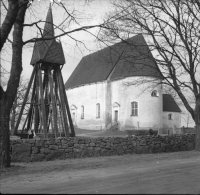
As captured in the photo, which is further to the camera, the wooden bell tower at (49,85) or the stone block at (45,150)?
the wooden bell tower at (49,85)

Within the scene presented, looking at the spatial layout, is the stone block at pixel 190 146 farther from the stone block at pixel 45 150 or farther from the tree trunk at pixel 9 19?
the tree trunk at pixel 9 19

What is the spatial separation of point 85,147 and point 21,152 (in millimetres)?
2957

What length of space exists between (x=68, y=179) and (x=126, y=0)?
1072 cm

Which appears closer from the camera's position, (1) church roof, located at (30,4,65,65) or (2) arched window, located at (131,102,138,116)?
(1) church roof, located at (30,4,65,65)

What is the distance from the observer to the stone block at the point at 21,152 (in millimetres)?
11977

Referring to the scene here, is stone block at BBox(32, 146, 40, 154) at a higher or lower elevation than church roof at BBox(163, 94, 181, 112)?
lower

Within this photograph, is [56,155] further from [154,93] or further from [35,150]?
[154,93]

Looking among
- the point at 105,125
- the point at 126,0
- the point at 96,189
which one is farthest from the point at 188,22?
the point at 105,125

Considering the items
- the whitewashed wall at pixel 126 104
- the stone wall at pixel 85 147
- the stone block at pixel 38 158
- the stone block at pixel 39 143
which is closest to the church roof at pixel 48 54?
the stone wall at pixel 85 147

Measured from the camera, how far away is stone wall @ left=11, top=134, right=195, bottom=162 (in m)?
12.1

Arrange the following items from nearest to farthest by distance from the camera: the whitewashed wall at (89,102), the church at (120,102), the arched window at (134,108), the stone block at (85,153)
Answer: the stone block at (85,153)
the church at (120,102)
the arched window at (134,108)
the whitewashed wall at (89,102)

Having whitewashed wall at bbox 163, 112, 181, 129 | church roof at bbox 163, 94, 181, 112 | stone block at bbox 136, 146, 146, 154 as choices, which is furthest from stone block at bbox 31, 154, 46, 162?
church roof at bbox 163, 94, 181, 112

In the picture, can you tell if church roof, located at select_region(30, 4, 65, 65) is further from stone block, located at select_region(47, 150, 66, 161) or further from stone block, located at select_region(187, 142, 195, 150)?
stone block, located at select_region(187, 142, 195, 150)

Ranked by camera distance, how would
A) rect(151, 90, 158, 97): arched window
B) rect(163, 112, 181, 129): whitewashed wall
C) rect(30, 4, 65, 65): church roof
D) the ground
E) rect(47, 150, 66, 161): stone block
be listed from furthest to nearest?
rect(163, 112, 181, 129): whitewashed wall
rect(151, 90, 158, 97): arched window
rect(30, 4, 65, 65): church roof
rect(47, 150, 66, 161): stone block
the ground
